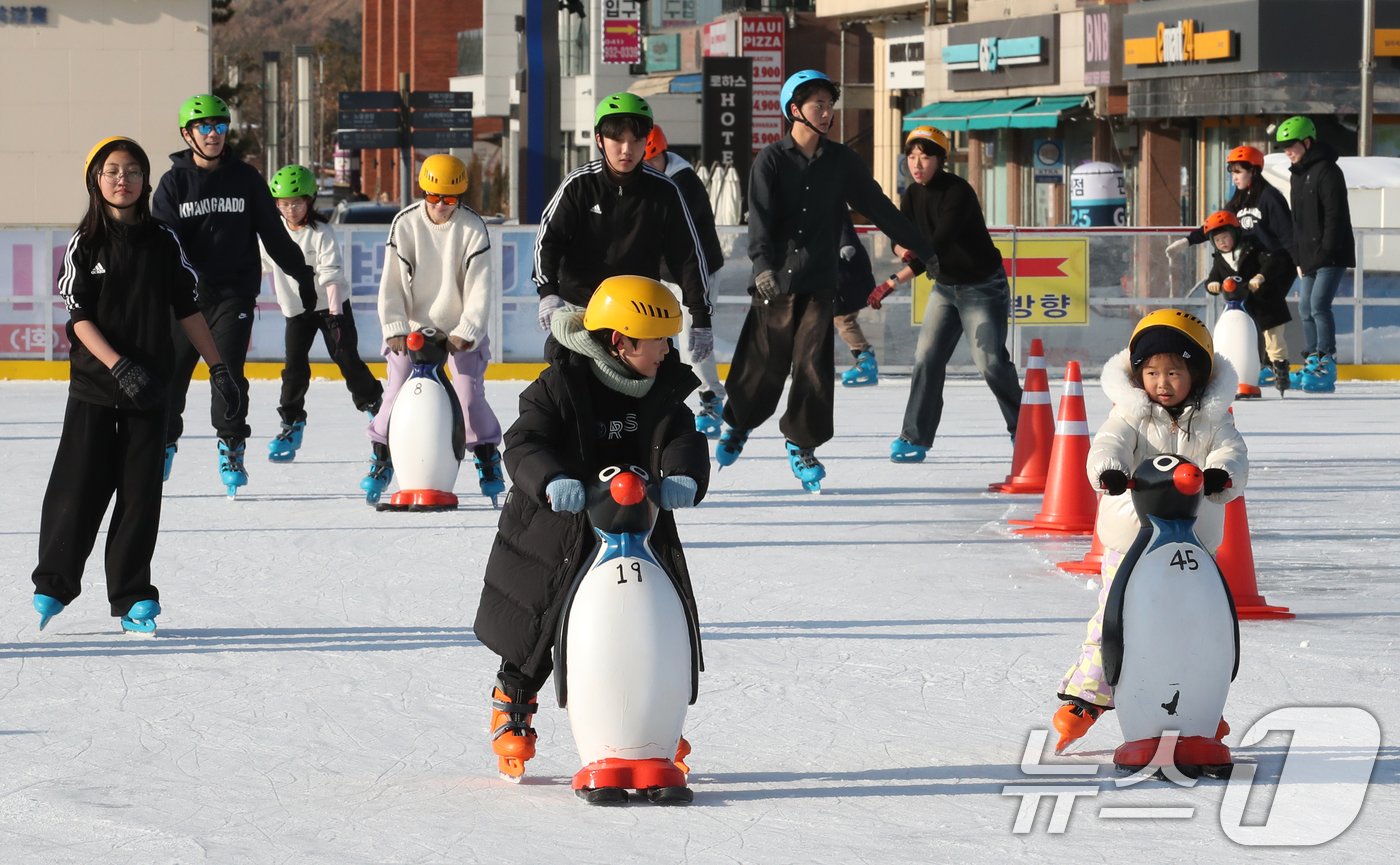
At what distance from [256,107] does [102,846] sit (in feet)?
411

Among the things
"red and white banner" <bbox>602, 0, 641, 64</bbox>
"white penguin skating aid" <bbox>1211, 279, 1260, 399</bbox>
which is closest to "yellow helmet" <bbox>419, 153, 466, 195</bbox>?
"white penguin skating aid" <bbox>1211, 279, 1260, 399</bbox>

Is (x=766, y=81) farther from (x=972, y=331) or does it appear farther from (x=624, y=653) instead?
(x=624, y=653)

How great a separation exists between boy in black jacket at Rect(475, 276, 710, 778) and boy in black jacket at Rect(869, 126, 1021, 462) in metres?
6.43

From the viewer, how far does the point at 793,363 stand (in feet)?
35.8

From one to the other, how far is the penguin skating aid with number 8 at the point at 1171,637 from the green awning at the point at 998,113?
35.0 m

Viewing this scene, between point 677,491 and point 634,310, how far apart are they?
42 centimetres

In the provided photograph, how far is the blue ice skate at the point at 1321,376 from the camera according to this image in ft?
56.0

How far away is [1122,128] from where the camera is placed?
38.9 m

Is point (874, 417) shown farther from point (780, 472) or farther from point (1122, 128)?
point (1122, 128)

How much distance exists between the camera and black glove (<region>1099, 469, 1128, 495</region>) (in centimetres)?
516

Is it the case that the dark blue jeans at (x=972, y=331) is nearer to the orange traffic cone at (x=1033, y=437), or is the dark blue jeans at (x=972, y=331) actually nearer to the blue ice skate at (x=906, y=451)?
the orange traffic cone at (x=1033, y=437)

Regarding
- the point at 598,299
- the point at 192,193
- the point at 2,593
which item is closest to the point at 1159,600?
the point at 598,299

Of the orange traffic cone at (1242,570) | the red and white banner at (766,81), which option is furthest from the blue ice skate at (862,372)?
the red and white banner at (766,81)

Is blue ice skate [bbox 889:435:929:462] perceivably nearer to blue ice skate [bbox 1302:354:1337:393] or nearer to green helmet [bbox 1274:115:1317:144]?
green helmet [bbox 1274:115:1317:144]
